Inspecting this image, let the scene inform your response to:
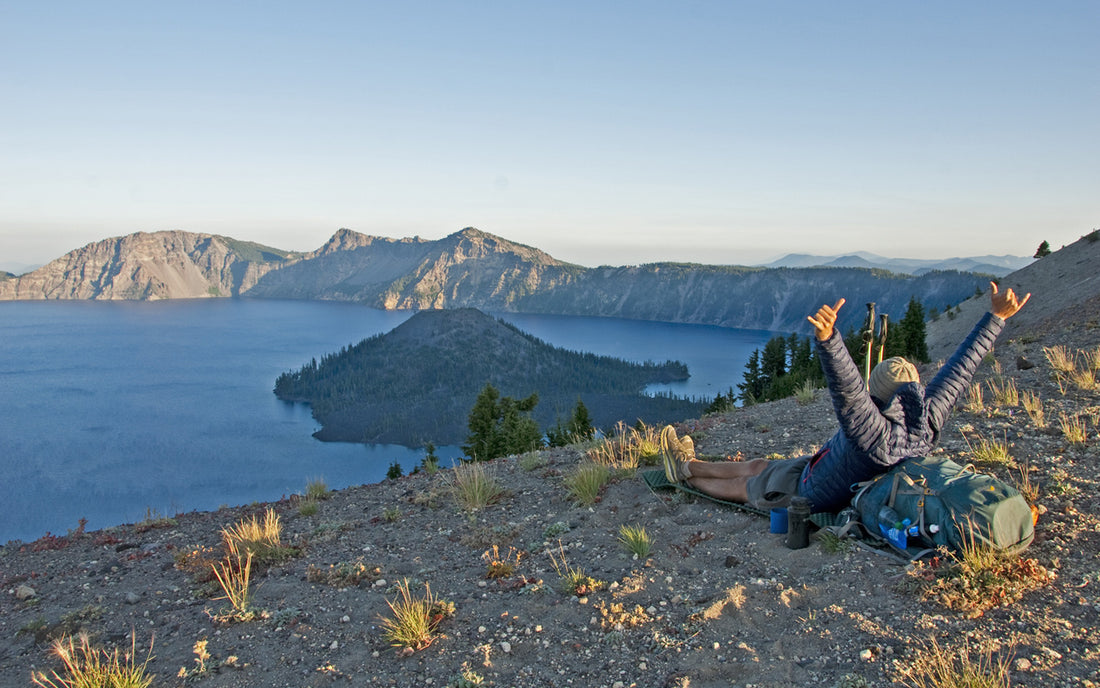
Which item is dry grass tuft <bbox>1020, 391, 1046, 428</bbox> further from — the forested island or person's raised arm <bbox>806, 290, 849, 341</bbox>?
the forested island

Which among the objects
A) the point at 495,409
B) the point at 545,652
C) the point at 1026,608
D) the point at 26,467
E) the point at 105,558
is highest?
the point at 1026,608

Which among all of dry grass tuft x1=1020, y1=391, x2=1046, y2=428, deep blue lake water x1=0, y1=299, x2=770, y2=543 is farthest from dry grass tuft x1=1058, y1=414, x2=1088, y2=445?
deep blue lake water x1=0, y1=299, x2=770, y2=543

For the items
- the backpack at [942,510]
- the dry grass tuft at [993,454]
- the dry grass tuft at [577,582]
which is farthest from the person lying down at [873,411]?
the dry grass tuft at [577,582]

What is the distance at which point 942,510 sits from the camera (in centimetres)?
523

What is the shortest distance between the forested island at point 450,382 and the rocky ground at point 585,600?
113m

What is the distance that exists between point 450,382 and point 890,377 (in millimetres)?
168230

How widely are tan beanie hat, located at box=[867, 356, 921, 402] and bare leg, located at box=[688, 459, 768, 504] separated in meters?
2.33

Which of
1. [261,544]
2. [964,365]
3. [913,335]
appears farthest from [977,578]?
[913,335]

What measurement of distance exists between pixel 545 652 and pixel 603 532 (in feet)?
8.72

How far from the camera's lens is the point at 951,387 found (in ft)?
19.4

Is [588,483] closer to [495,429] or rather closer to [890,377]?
[890,377]

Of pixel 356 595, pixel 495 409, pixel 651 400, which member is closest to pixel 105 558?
pixel 356 595

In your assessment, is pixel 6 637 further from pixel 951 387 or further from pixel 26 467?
pixel 26 467

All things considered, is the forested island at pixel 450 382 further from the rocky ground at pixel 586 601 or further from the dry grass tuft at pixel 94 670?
the dry grass tuft at pixel 94 670
